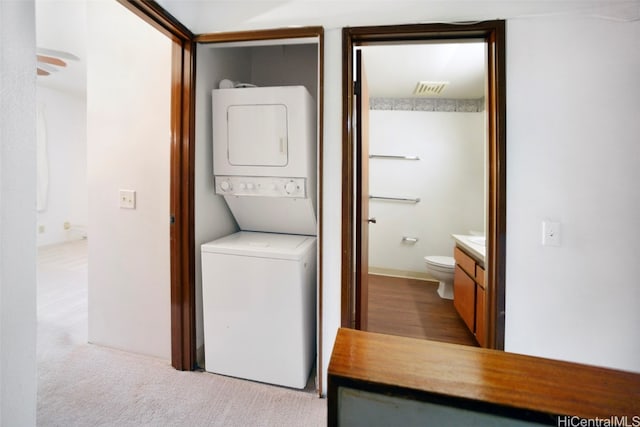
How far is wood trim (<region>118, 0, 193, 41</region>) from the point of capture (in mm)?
1389

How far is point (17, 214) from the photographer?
928 mm

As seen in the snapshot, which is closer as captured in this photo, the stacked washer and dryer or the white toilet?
the stacked washer and dryer

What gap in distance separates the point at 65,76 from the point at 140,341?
14.5 ft

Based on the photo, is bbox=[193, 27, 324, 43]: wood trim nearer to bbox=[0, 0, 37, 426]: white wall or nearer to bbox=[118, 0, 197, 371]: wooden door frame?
bbox=[118, 0, 197, 371]: wooden door frame

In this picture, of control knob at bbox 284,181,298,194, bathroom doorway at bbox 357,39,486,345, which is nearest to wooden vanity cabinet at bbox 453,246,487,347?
bathroom doorway at bbox 357,39,486,345

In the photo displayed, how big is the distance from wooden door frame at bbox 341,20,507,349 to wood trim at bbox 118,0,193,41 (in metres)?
0.94

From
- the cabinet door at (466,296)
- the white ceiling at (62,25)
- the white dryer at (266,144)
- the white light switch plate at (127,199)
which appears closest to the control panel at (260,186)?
the white dryer at (266,144)

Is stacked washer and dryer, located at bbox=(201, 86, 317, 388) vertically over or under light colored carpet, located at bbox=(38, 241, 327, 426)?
over

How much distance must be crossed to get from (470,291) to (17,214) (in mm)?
2684

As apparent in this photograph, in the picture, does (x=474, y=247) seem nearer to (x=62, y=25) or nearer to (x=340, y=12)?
(x=340, y=12)

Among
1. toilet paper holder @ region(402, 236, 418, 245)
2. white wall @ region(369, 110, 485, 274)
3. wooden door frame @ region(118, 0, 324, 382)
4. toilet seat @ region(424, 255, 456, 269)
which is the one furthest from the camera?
toilet paper holder @ region(402, 236, 418, 245)

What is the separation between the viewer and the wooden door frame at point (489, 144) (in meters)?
1.45

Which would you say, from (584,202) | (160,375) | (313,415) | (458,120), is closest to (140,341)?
(160,375)

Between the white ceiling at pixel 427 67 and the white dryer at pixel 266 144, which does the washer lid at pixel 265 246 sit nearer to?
the white dryer at pixel 266 144
